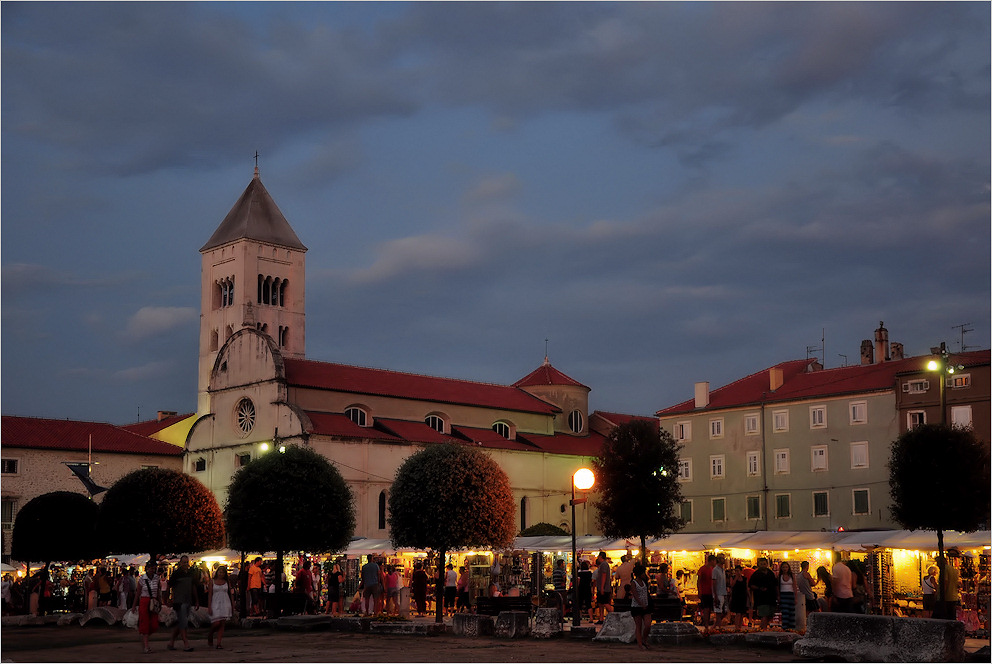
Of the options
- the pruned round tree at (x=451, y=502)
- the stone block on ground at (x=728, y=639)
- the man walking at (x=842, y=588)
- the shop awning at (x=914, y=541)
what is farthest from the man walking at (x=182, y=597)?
the shop awning at (x=914, y=541)

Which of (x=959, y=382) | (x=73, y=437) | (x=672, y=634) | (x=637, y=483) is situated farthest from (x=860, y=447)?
(x=73, y=437)

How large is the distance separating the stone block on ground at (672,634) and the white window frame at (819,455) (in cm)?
4341

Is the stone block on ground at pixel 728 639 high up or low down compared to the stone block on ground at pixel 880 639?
down

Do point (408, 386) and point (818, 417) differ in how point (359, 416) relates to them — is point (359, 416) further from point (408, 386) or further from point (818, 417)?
point (818, 417)

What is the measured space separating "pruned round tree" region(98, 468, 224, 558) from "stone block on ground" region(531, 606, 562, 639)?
622 inches

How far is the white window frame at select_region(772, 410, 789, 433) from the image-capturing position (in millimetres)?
68688

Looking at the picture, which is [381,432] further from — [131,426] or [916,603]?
[916,603]

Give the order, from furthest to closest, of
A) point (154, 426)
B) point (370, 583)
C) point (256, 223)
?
1. point (256, 223)
2. point (154, 426)
3. point (370, 583)

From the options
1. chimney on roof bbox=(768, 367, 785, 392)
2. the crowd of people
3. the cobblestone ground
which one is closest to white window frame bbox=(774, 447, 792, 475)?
chimney on roof bbox=(768, 367, 785, 392)

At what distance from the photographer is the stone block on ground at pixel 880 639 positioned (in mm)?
19266

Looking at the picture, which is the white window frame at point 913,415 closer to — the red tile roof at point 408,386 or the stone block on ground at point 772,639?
the red tile roof at point 408,386

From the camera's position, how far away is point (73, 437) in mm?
74625

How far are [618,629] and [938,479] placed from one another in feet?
34.1

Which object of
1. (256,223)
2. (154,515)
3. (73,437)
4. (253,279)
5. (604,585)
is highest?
(256,223)
